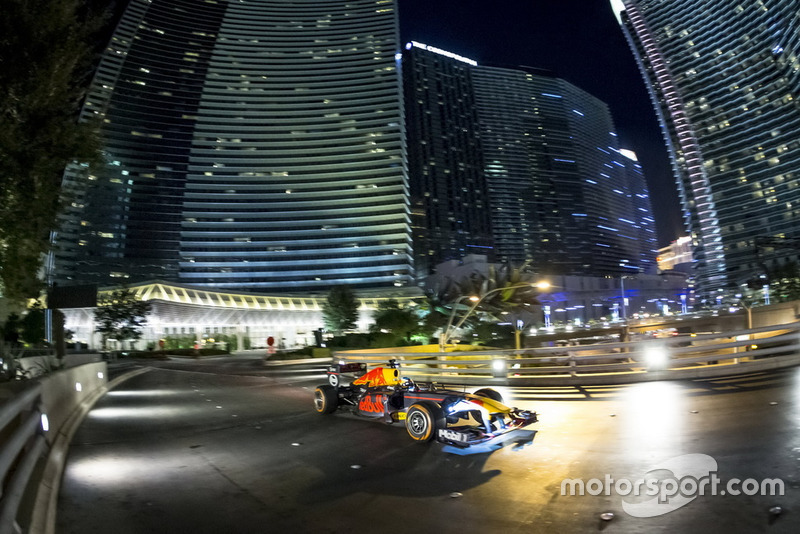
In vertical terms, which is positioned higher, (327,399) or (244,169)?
(244,169)

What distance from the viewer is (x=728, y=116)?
5960 inches

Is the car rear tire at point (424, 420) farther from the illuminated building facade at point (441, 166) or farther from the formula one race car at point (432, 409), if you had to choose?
the illuminated building facade at point (441, 166)

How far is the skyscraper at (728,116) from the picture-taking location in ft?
444

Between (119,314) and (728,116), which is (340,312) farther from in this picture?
(728,116)

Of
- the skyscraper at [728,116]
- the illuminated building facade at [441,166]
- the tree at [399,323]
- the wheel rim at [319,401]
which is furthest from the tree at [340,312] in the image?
the skyscraper at [728,116]

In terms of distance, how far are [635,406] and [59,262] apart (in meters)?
140

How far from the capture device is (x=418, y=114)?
605 ft

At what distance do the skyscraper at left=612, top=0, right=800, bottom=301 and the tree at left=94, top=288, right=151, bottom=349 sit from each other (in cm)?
13590

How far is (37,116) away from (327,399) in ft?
26.4

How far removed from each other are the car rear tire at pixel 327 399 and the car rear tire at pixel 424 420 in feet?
11.2

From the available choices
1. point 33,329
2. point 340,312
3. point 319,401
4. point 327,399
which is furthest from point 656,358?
point 340,312

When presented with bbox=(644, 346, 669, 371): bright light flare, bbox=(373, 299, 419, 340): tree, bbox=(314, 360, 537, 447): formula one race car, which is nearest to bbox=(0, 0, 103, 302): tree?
bbox=(314, 360, 537, 447): formula one race car

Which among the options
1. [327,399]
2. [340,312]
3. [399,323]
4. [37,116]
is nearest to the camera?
[37,116]

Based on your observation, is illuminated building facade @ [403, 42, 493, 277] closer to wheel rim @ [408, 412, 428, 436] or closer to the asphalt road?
the asphalt road
